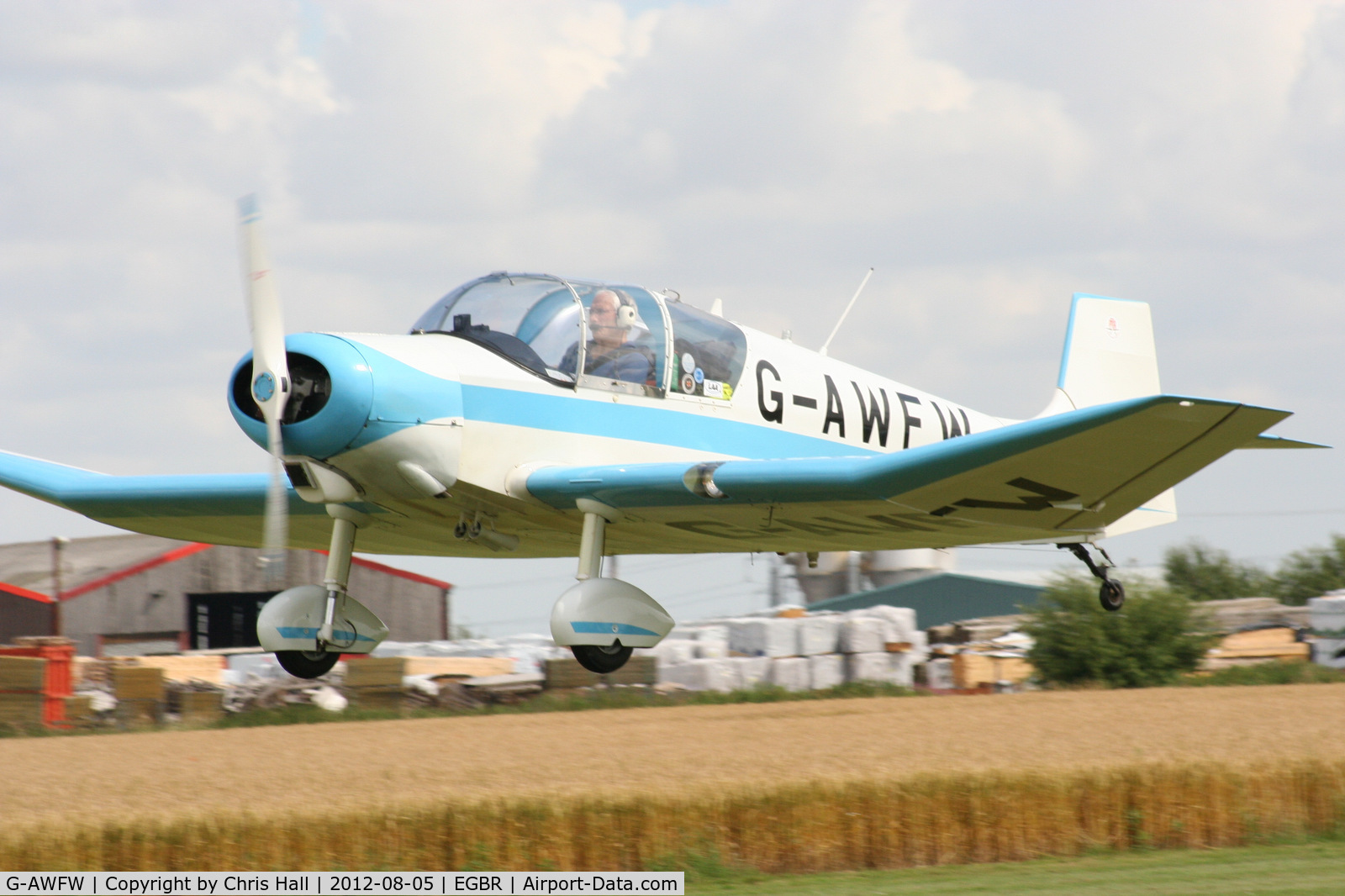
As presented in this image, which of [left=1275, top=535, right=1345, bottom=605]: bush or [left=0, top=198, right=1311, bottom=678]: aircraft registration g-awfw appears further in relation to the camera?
[left=1275, top=535, right=1345, bottom=605]: bush

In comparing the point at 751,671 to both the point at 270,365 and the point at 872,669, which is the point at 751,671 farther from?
the point at 270,365

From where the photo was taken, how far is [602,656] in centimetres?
1043

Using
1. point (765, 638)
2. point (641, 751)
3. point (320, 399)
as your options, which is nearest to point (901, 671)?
point (765, 638)

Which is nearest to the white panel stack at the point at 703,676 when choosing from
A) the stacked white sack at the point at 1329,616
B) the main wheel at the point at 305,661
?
the stacked white sack at the point at 1329,616

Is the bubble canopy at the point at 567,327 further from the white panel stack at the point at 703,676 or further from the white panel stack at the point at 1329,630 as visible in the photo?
the white panel stack at the point at 1329,630

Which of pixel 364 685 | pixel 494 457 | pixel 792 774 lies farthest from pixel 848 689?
pixel 494 457

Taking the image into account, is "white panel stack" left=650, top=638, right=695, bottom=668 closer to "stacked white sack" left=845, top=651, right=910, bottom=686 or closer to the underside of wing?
"stacked white sack" left=845, top=651, right=910, bottom=686

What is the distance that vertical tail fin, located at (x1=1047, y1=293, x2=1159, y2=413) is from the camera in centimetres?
1585

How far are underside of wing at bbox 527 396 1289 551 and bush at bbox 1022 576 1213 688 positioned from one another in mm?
19540

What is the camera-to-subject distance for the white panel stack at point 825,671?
30594mm

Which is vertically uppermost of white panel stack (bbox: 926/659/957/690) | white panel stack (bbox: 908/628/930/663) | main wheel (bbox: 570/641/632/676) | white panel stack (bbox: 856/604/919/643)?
white panel stack (bbox: 856/604/919/643)

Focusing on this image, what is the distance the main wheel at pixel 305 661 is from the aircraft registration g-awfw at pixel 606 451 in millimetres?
18

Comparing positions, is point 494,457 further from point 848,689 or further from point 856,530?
point 848,689

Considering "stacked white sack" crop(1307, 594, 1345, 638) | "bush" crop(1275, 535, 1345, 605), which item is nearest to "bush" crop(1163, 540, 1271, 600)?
"bush" crop(1275, 535, 1345, 605)
